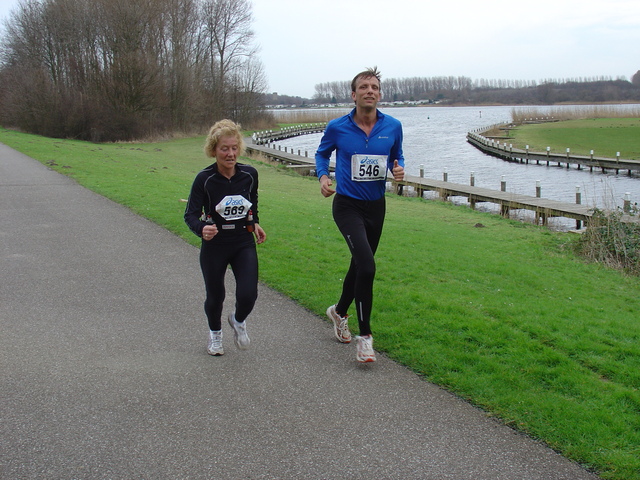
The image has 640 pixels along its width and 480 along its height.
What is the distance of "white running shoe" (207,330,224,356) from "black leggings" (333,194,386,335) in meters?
1.13

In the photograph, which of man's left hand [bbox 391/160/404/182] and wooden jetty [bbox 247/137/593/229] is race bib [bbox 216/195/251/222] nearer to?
man's left hand [bbox 391/160/404/182]

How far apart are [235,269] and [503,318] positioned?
2650 mm

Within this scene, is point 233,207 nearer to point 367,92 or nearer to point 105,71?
point 367,92

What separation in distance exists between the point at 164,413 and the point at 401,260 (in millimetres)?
5298

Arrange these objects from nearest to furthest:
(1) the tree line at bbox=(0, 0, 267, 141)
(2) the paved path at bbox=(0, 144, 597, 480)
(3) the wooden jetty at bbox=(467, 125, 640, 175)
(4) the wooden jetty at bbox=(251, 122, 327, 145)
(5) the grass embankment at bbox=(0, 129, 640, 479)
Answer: (2) the paved path at bbox=(0, 144, 597, 480) → (5) the grass embankment at bbox=(0, 129, 640, 479) → (3) the wooden jetty at bbox=(467, 125, 640, 175) → (1) the tree line at bbox=(0, 0, 267, 141) → (4) the wooden jetty at bbox=(251, 122, 327, 145)

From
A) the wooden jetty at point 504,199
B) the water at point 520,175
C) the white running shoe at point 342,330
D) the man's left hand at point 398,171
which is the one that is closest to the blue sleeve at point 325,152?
the man's left hand at point 398,171

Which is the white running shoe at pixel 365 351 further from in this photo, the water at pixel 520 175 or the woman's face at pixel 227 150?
the water at pixel 520 175

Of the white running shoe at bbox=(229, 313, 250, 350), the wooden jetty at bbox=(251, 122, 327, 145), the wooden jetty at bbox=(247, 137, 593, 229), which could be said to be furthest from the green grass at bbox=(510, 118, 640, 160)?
the white running shoe at bbox=(229, 313, 250, 350)

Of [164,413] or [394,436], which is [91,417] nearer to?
[164,413]

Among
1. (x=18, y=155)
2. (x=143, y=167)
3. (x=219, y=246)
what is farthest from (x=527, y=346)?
(x=18, y=155)

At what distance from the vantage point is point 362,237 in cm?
473

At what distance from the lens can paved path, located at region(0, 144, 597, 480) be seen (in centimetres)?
326

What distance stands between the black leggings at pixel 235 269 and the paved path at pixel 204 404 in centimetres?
47

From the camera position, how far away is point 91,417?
377 cm
